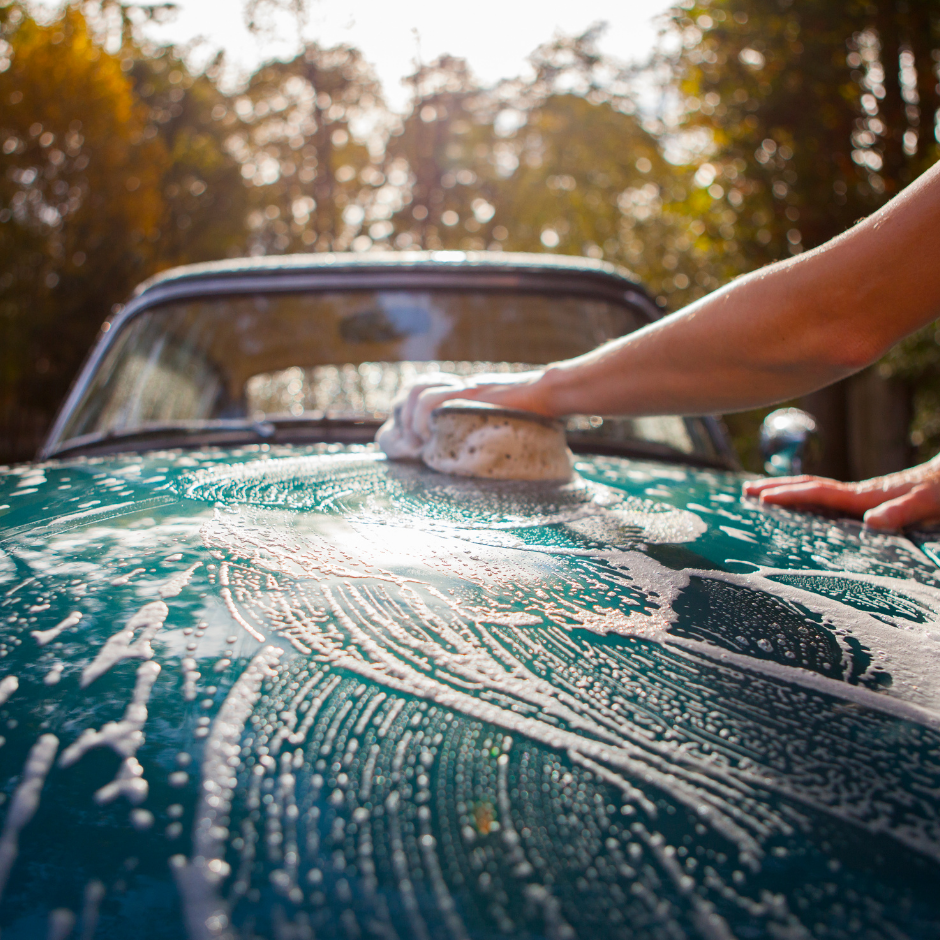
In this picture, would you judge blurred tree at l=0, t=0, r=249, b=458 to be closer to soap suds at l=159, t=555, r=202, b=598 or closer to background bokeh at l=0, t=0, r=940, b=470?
background bokeh at l=0, t=0, r=940, b=470

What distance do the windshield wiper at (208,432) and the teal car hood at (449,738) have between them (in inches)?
34.4

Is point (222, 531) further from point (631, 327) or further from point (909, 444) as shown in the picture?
point (909, 444)

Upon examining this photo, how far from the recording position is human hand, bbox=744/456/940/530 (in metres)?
1.40

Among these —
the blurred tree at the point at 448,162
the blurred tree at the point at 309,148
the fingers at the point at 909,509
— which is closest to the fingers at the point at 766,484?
the fingers at the point at 909,509

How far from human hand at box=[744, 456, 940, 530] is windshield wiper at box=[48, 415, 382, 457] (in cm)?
96

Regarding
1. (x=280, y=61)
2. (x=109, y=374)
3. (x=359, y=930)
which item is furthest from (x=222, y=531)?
(x=280, y=61)

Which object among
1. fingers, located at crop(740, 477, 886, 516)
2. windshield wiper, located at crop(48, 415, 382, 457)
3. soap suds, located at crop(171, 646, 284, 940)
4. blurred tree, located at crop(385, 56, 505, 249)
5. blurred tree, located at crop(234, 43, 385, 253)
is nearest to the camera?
soap suds, located at crop(171, 646, 284, 940)

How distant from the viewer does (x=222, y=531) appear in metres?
0.96

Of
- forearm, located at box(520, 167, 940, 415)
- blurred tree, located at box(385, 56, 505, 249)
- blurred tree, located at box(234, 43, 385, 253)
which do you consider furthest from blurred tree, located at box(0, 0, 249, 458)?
forearm, located at box(520, 167, 940, 415)

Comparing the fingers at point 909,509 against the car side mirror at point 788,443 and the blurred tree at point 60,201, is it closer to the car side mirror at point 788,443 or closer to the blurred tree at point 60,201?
the car side mirror at point 788,443

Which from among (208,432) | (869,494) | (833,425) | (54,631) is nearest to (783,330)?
(869,494)

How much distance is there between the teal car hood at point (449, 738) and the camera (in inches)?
16.4

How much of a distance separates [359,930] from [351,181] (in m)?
20.0

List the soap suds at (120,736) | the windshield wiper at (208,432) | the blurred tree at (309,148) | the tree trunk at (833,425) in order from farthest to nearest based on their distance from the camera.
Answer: the blurred tree at (309,148), the tree trunk at (833,425), the windshield wiper at (208,432), the soap suds at (120,736)
